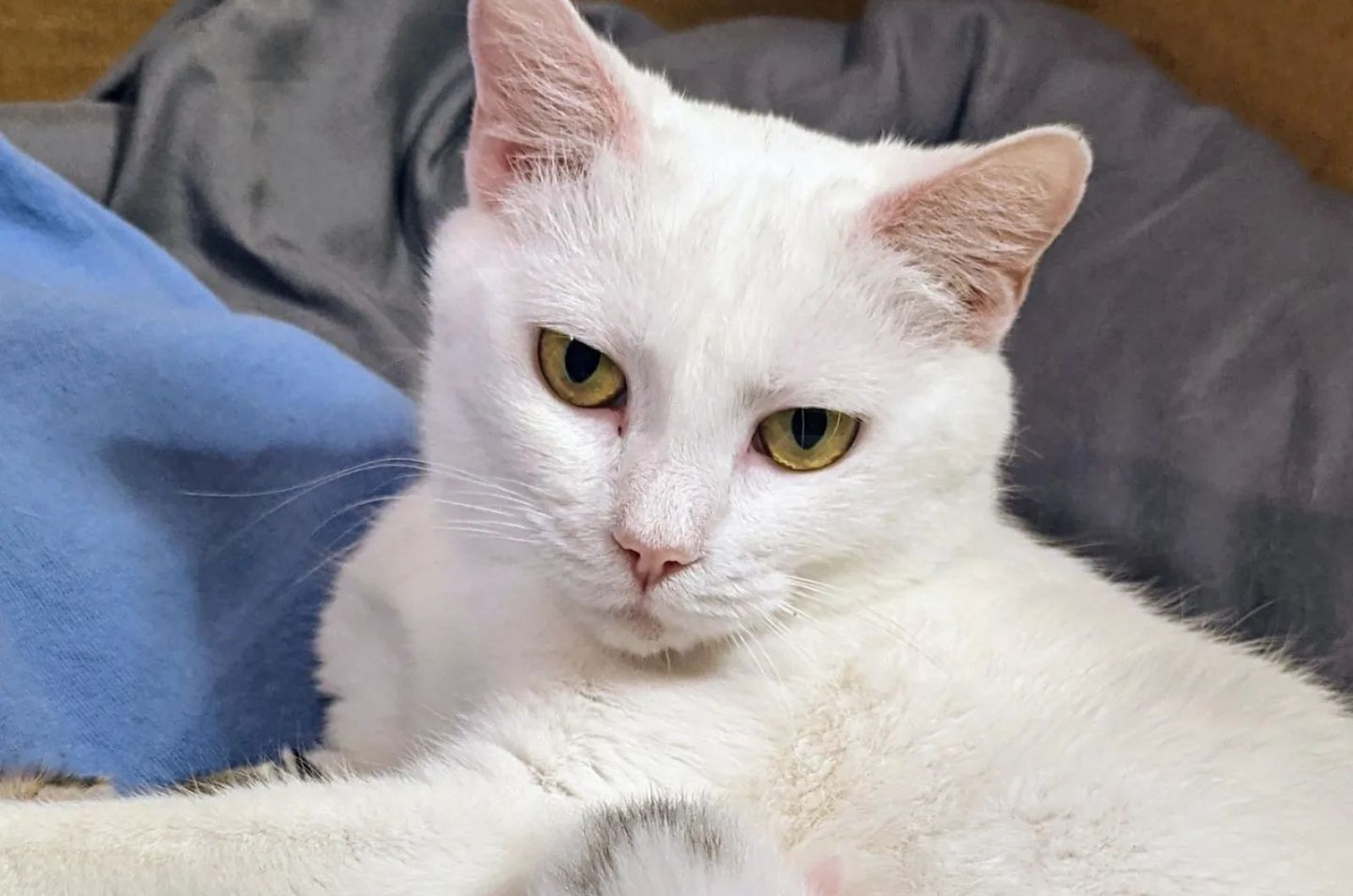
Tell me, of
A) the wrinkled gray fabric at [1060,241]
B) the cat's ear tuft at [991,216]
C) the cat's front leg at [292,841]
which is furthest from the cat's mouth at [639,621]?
the wrinkled gray fabric at [1060,241]

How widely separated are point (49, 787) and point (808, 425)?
2.29 ft

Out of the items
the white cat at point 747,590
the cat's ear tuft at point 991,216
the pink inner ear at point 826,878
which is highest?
the cat's ear tuft at point 991,216

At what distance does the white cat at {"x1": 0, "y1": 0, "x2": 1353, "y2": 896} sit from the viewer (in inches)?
30.1

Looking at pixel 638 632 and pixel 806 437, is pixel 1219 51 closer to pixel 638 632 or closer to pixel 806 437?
pixel 806 437

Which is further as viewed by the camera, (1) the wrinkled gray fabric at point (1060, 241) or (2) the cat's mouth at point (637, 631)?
(1) the wrinkled gray fabric at point (1060, 241)

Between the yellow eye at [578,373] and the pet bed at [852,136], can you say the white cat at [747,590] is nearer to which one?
the yellow eye at [578,373]

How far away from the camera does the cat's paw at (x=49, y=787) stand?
882 millimetres

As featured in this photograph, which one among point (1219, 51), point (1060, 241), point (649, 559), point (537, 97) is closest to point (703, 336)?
point (649, 559)

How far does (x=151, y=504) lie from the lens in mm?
1206

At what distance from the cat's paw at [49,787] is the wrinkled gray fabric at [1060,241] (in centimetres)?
68

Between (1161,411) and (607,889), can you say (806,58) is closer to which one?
(1161,411)

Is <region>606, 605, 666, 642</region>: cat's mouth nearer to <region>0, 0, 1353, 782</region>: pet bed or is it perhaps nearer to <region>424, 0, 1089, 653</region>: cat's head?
<region>424, 0, 1089, 653</region>: cat's head

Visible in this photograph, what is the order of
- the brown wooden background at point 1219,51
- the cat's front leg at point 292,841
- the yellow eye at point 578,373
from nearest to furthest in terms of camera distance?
the cat's front leg at point 292,841 → the yellow eye at point 578,373 → the brown wooden background at point 1219,51

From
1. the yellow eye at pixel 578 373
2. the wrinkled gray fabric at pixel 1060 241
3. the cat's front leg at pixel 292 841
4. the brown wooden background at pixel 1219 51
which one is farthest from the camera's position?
the brown wooden background at pixel 1219 51
